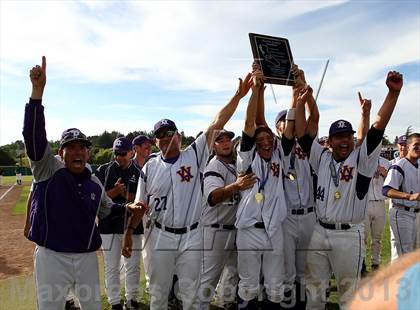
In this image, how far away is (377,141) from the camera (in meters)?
4.27

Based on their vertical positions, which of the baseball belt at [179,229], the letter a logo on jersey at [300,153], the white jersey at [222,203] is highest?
the letter a logo on jersey at [300,153]

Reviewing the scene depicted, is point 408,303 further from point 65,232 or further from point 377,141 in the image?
point 377,141

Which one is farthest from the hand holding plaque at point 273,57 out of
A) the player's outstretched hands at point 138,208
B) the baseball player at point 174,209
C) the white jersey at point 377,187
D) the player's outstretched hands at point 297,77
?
the white jersey at point 377,187

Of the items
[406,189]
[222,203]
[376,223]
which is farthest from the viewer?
[376,223]

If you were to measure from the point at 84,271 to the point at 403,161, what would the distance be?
510cm

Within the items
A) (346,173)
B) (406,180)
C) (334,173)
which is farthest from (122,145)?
(406,180)

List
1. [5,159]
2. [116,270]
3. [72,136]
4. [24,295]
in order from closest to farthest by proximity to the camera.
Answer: [72,136] → [116,270] → [24,295] → [5,159]

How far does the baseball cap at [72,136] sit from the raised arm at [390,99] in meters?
3.01

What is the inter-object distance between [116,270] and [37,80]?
303 centimetres

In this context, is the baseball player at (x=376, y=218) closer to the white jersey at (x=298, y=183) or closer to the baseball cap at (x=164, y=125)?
the white jersey at (x=298, y=183)

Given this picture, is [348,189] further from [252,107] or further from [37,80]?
[37,80]

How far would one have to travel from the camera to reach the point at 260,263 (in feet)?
15.1

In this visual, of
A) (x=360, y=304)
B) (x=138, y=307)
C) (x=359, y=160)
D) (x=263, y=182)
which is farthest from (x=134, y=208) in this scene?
(x=360, y=304)

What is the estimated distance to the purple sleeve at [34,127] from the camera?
348cm
